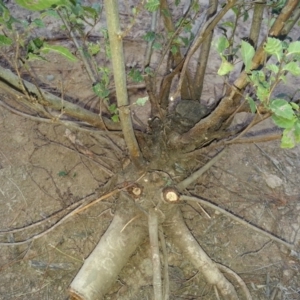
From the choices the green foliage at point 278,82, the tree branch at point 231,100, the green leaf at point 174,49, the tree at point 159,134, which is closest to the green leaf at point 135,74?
the tree at point 159,134

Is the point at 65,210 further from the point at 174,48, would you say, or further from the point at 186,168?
the point at 174,48

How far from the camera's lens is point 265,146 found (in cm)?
211

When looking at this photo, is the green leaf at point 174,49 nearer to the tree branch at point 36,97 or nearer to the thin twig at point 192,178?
the tree branch at point 36,97

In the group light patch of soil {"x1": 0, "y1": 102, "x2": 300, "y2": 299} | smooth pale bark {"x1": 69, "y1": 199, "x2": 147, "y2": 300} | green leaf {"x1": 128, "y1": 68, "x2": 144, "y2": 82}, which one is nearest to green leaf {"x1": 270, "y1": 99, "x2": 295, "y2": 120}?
green leaf {"x1": 128, "y1": 68, "x2": 144, "y2": 82}

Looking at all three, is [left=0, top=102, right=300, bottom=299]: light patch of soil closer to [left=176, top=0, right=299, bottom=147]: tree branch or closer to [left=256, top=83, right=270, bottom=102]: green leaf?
[left=176, top=0, right=299, bottom=147]: tree branch

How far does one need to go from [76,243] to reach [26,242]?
0.68 feet

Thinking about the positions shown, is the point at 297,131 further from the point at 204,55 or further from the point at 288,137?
the point at 204,55

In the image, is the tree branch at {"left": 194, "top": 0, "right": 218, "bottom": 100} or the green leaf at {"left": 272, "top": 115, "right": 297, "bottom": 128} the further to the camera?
the tree branch at {"left": 194, "top": 0, "right": 218, "bottom": 100}

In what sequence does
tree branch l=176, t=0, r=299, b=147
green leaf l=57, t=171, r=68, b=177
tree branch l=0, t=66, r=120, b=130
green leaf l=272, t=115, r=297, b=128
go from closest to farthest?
green leaf l=272, t=115, r=297, b=128 < tree branch l=176, t=0, r=299, b=147 < tree branch l=0, t=66, r=120, b=130 < green leaf l=57, t=171, r=68, b=177

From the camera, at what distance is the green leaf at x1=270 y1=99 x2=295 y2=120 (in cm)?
81

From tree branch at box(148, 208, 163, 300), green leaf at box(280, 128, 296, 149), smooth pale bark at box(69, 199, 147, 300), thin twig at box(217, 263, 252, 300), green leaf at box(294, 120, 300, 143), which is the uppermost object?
green leaf at box(294, 120, 300, 143)

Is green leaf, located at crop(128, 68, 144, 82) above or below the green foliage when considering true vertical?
below

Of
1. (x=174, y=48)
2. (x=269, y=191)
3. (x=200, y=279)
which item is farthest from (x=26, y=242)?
(x=269, y=191)

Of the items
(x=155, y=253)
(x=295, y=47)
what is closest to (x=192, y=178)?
(x=155, y=253)
